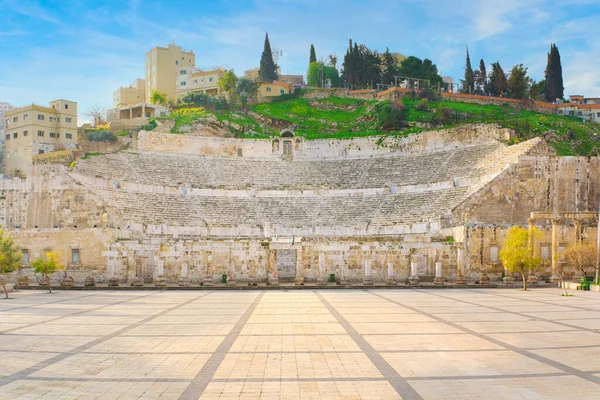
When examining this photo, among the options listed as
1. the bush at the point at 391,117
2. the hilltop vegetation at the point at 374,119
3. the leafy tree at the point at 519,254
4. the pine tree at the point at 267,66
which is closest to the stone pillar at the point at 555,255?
the leafy tree at the point at 519,254

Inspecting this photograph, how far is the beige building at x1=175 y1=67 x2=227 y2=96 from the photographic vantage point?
6969 cm

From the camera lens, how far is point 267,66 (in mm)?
77250

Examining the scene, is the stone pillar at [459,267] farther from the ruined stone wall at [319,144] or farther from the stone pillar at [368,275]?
the ruined stone wall at [319,144]

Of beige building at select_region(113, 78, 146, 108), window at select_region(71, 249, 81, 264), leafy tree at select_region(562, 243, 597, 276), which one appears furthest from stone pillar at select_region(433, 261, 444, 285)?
beige building at select_region(113, 78, 146, 108)

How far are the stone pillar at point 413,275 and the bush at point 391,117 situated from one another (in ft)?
82.4

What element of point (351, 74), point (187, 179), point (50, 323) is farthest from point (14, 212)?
point (351, 74)

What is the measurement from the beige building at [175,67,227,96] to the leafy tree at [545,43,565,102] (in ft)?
147

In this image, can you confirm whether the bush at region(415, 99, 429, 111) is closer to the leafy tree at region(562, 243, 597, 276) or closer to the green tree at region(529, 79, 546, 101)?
the green tree at region(529, 79, 546, 101)

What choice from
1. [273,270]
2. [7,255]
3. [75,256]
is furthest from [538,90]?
[7,255]

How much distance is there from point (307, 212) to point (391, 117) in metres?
18.6

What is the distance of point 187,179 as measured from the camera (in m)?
42.2

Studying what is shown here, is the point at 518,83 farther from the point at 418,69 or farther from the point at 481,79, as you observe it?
the point at 418,69

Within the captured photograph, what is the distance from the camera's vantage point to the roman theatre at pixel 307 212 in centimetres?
2956

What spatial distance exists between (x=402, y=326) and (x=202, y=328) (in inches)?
231
